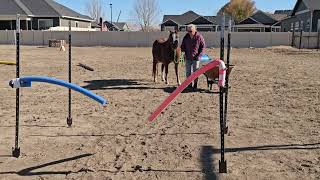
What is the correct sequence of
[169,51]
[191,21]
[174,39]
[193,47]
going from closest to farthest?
[193,47], [174,39], [169,51], [191,21]

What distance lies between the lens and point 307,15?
4653 cm

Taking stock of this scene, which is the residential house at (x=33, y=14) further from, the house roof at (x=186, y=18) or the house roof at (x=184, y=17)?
the house roof at (x=184, y=17)

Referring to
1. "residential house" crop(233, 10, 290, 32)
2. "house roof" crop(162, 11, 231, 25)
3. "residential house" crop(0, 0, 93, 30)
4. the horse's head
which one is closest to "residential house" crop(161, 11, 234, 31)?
"house roof" crop(162, 11, 231, 25)

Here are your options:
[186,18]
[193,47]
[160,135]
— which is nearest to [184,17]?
[186,18]

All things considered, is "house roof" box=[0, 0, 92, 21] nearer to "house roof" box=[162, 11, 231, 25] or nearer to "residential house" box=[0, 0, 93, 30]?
"residential house" box=[0, 0, 93, 30]

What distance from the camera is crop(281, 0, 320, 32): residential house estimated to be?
44400 millimetres

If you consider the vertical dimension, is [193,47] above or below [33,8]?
below

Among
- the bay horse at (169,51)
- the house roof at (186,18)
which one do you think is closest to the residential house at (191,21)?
the house roof at (186,18)

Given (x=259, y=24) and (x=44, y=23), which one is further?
(x=259, y=24)

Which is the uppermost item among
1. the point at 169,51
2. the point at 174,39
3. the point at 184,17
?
the point at 184,17

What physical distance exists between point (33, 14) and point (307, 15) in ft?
103

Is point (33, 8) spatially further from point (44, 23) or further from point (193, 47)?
point (193, 47)

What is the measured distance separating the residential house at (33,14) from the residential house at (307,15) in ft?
86.6

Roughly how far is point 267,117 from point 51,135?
407 centimetres
